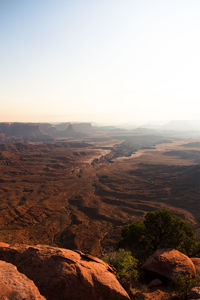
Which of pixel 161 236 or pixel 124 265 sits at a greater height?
pixel 124 265

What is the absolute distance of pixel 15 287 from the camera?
7.77m

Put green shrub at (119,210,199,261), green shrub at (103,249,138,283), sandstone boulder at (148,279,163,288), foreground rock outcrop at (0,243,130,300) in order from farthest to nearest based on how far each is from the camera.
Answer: green shrub at (119,210,199,261)
sandstone boulder at (148,279,163,288)
green shrub at (103,249,138,283)
foreground rock outcrop at (0,243,130,300)

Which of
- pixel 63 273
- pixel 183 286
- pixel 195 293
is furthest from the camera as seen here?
pixel 183 286

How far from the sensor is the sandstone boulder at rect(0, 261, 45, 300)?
290 inches

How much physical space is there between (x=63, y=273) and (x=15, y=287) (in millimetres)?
2643

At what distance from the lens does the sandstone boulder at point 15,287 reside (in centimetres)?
736

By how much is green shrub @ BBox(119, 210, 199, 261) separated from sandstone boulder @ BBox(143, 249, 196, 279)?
4293 millimetres

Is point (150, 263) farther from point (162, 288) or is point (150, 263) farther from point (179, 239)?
point (179, 239)

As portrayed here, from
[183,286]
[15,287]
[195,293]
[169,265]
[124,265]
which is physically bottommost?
[169,265]

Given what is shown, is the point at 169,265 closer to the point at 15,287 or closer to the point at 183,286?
the point at 183,286

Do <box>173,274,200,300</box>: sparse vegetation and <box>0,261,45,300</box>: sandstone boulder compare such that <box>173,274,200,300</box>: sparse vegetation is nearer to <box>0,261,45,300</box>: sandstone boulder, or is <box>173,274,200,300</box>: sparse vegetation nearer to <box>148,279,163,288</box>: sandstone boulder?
<box>148,279,163,288</box>: sandstone boulder

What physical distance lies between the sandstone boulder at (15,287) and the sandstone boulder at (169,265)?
37.9 feet

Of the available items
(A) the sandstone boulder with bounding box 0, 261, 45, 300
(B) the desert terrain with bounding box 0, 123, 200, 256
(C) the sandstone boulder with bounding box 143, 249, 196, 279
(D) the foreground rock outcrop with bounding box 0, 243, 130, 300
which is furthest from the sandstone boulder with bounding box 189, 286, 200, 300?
(B) the desert terrain with bounding box 0, 123, 200, 256

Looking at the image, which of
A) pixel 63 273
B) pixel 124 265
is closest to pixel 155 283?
pixel 124 265
